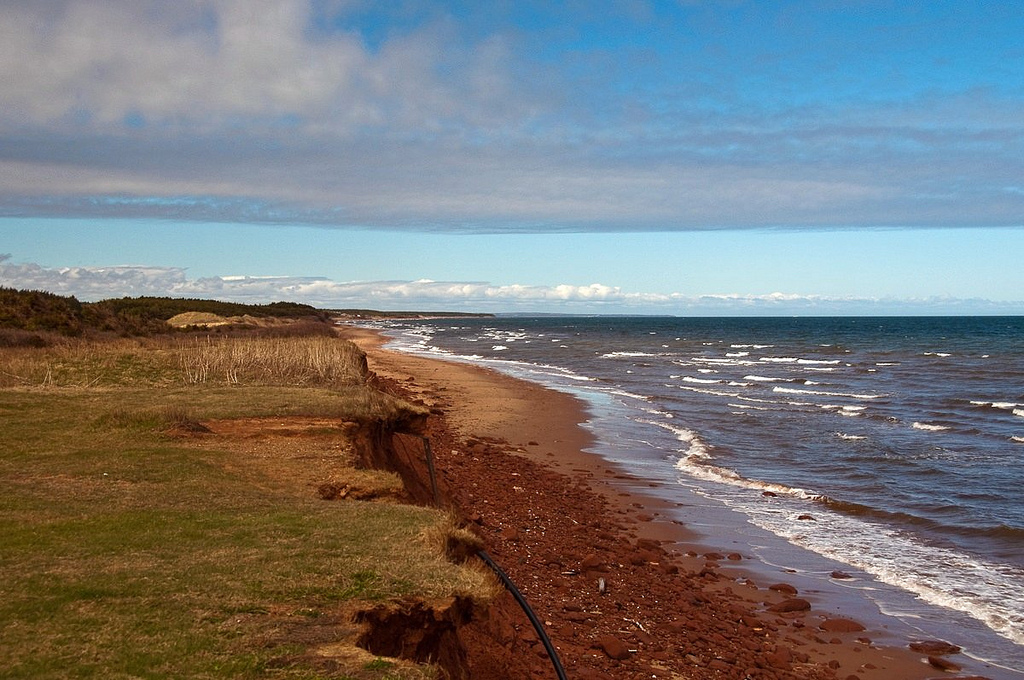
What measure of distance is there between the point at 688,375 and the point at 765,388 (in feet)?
25.2

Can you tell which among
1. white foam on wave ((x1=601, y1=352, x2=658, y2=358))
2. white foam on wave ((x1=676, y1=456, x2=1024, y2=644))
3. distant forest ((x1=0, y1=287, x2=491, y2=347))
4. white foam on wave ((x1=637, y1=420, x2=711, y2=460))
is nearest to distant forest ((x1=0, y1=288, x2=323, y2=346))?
distant forest ((x1=0, y1=287, x2=491, y2=347))

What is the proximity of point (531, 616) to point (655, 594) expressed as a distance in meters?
3.51

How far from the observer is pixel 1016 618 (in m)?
10.5

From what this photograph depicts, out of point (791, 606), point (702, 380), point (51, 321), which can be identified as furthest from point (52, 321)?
point (791, 606)

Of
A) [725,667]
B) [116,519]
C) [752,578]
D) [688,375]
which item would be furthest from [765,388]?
[116,519]

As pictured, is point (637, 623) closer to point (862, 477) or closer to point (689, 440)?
point (862, 477)

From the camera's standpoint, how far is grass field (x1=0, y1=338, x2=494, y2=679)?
5254 mm

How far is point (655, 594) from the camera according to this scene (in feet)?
35.2

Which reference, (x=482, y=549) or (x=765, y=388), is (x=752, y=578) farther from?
(x=765, y=388)

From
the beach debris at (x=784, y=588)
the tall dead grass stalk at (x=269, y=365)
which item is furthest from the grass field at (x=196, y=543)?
the beach debris at (x=784, y=588)

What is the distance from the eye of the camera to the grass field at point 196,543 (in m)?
5.25

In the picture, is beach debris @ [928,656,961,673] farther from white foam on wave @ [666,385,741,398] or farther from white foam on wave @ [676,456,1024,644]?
white foam on wave @ [666,385,741,398]

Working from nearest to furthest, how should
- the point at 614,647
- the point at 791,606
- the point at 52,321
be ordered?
1. the point at 614,647
2. the point at 791,606
3. the point at 52,321

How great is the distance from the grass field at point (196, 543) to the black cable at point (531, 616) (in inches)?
26.3
